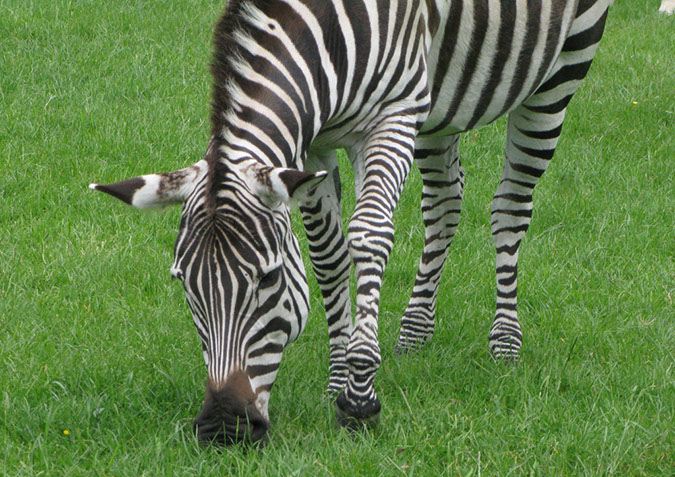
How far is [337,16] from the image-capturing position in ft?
13.3

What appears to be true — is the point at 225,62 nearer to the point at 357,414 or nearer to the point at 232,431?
the point at 232,431

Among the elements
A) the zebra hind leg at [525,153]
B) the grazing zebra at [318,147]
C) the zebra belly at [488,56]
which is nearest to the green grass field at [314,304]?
the zebra hind leg at [525,153]

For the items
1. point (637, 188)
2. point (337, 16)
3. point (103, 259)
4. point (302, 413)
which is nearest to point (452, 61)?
point (337, 16)

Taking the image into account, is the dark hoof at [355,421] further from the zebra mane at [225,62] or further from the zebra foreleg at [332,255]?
the zebra mane at [225,62]

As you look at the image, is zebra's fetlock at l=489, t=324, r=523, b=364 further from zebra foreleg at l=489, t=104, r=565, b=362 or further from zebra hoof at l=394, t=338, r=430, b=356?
zebra hoof at l=394, t=338, r=430, b=356

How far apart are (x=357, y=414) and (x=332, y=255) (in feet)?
3.84

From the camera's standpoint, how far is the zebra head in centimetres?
351

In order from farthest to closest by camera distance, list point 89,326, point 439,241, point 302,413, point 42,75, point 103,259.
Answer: point 42,75, point 103,259, point 439,241, point 89,326, point 302,413

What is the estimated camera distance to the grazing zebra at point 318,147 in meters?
3.55

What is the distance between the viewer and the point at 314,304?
6199 mm

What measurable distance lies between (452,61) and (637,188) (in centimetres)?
384

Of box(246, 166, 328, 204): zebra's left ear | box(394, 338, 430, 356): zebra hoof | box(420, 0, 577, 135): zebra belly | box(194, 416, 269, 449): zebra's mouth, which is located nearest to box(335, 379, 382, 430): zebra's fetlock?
box(194, 416, 269, 449): zebra's mouth

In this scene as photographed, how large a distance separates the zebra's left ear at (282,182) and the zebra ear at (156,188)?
0.27 metres

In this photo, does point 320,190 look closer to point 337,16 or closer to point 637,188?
point 337,16
